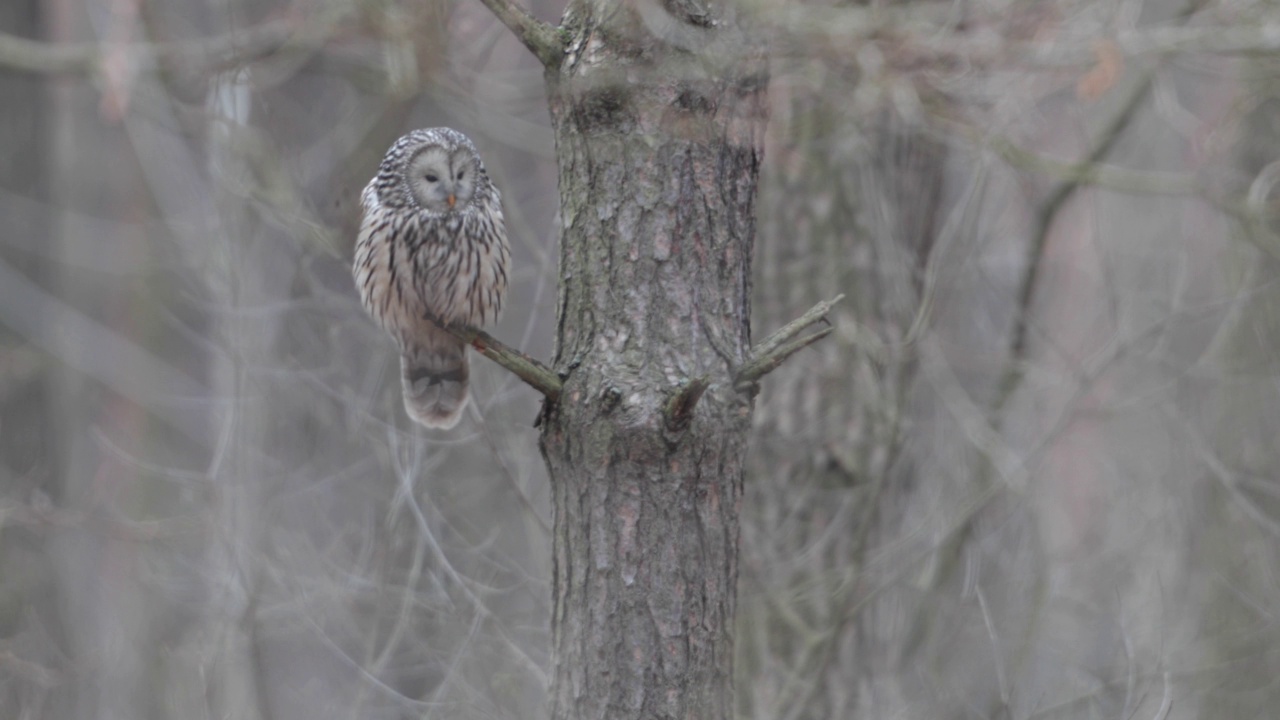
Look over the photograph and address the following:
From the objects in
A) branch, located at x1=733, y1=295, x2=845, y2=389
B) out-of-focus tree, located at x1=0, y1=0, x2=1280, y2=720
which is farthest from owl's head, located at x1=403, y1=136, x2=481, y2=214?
branch, located at x1=733, y1=295, x2=845, y2=389

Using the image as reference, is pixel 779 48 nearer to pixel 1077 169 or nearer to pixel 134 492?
pixel 1077 169

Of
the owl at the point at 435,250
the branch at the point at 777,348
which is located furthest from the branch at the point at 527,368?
the owl at the point at 435,250

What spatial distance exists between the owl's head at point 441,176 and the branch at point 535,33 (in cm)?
100

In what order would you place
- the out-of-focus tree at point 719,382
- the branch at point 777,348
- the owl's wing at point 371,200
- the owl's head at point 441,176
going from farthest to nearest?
the owl's wing at point 371,200 → the owl's head at point 441,176 → the out-of-focus tree at point 719,382 → the branch at point 777,348

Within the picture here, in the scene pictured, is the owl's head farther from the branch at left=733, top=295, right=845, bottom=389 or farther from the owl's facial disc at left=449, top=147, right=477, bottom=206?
the branch at left=733, top=295, right=845, bottom=389

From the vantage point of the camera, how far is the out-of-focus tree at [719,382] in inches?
110

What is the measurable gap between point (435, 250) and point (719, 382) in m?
1.41

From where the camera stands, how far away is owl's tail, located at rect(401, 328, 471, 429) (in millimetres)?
4055

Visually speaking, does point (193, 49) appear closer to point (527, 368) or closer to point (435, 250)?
point (435, 250)

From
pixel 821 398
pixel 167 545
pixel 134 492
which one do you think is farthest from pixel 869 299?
pixel 134 492

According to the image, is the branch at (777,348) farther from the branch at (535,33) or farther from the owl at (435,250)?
the owl at (435,250)

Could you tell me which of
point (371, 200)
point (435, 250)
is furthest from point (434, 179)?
point (371, 200)

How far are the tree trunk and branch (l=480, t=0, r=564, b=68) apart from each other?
0.10 feet

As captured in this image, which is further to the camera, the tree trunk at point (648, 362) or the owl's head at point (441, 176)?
the owl's head at point (441, 176)
